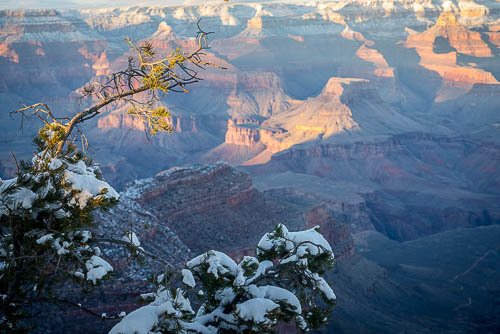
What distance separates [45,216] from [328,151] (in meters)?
89.1

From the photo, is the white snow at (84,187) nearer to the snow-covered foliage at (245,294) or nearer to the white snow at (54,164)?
the white snow at (54,164)

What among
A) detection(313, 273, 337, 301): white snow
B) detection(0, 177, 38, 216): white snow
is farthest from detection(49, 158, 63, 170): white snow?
detection(313, 273, 337, 301): white snow

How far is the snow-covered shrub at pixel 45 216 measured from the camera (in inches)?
364

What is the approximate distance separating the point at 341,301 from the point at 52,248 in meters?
30.7

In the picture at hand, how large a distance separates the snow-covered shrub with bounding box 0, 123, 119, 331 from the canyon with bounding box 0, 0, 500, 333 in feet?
25.6

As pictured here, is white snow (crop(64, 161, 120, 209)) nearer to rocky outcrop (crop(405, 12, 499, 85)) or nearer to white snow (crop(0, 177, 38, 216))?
white snow (crop(0, 177, 38, 216))

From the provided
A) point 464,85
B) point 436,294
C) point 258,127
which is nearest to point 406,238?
point 436,294

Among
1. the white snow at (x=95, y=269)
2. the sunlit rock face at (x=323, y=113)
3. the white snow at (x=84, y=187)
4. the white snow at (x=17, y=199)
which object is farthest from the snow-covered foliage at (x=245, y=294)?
the sunlit rock face at (x=323, y=113)

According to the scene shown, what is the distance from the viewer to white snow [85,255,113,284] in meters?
9.50

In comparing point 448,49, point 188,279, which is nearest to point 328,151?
point 188,279

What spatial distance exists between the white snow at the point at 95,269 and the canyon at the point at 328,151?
837 cm

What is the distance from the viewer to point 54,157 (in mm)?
9750

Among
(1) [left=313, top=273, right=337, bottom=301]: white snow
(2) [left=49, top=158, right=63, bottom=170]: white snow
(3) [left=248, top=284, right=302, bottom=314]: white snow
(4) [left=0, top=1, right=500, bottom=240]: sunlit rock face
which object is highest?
(2) [left=49, top=158, right=63, bottom=170]: white snow

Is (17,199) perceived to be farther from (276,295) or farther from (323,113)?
(323,113)
